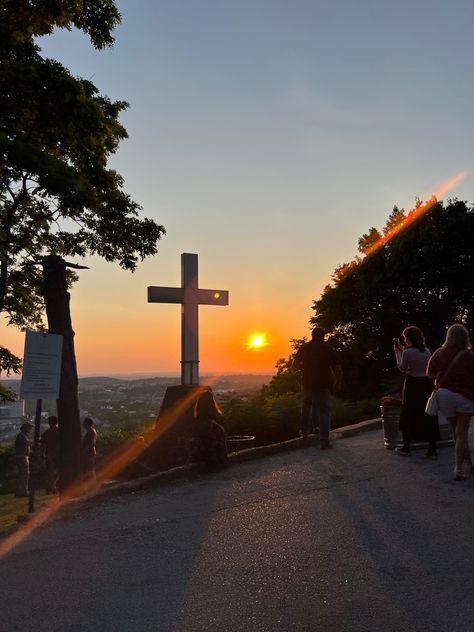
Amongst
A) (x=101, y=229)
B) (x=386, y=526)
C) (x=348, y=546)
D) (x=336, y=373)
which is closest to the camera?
(x=348, y=546)

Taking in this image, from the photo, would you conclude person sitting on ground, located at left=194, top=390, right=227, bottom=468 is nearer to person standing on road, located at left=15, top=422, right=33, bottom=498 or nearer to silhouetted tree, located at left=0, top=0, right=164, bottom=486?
silhouetted tree, located at left=0, top=0, right=164, bottom=486

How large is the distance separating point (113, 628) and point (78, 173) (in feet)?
25.7

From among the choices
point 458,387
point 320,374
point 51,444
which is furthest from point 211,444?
point 51,444

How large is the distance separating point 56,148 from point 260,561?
8.58m

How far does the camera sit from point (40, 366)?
6719 millimetres

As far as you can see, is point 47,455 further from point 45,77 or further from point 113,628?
point 113,628

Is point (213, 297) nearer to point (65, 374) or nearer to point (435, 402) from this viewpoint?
point (65, 374)

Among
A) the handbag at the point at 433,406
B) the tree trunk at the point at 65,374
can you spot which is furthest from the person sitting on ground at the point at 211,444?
the handbag at the point at 433,406


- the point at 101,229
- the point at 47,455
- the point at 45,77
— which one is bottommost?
the point at 47,455

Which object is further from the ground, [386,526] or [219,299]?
[219,299]

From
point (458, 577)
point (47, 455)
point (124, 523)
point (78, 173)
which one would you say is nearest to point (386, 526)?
point (458, 577)

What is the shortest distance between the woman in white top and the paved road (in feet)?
3.10

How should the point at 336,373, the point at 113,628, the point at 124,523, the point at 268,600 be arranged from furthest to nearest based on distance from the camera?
1. the point at 336,373
2. the point at 124,523
3. the point at 268,600
4. the point at 113,628

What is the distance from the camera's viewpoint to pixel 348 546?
471cm
